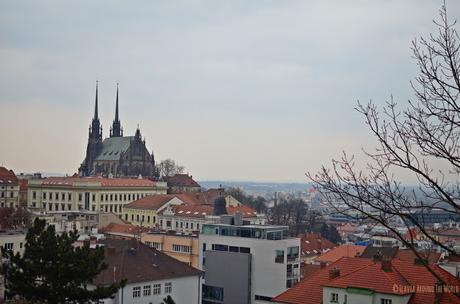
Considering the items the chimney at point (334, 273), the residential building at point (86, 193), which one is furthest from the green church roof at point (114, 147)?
the chimney at point (334, 273)

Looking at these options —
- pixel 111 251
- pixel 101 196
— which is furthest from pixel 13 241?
pixel 101 196

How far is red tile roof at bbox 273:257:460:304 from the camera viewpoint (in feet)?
87.4

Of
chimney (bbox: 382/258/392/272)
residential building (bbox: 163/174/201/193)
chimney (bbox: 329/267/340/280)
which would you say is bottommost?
chimney (bbox: 329/267/340/280)

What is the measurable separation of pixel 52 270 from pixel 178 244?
3472 centimetres

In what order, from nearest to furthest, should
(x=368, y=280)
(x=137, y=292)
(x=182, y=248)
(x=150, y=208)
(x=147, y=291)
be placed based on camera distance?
(x=368, y=280) < (x=137, y=292) < (x=147, y=291) < (x=182, y=248) < (x=150, y=208)

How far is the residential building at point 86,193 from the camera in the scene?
114m

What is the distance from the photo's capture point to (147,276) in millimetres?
40094

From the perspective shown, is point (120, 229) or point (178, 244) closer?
point (178, 244)

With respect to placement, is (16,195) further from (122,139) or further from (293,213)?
(293,213)

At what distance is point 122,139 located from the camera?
502 feet

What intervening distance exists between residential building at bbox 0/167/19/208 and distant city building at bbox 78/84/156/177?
113 ft

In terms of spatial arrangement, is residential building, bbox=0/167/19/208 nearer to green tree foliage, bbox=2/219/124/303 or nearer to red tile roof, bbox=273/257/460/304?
green tree foliage, bbox=2/219/124/303

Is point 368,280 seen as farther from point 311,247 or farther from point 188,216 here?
point 188,216

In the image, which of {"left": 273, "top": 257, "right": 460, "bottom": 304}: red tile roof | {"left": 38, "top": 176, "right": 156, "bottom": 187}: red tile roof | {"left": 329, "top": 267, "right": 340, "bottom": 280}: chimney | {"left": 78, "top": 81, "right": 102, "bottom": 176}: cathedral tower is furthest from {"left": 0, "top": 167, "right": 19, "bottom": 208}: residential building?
{"left": 329, "top": 267, "right": 340, "bottom": 280}: chimney
